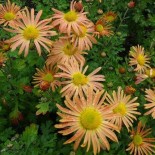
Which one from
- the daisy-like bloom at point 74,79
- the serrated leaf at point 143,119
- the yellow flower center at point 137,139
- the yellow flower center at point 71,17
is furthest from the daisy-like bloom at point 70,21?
the yellow flower center at point 137,139

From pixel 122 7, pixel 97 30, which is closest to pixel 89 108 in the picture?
pixel 97 30

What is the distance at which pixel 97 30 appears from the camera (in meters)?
3.47

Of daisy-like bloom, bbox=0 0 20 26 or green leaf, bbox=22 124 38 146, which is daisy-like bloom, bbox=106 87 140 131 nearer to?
green leaf, bbox=22 124 38 146

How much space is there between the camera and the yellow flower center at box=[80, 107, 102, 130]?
253cm

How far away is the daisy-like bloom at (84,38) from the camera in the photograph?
3.03 metres

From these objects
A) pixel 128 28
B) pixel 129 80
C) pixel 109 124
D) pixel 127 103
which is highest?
pixel 128 28

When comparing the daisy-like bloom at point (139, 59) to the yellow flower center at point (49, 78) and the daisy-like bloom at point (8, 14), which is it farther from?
the daisy-like bloom at point (8, 14)

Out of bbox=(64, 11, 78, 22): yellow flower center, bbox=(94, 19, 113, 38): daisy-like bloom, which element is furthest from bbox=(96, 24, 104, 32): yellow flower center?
bbox=(64, 11, 78, 22): yellow flower center

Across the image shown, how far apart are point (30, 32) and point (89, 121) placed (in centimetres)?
91

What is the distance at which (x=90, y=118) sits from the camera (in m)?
2.56

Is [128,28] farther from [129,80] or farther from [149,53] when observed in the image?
[129,80]

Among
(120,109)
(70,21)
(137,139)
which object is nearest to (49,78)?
(70,21)

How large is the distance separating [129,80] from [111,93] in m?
0.34

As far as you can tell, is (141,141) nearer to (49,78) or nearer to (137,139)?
(137,139)
